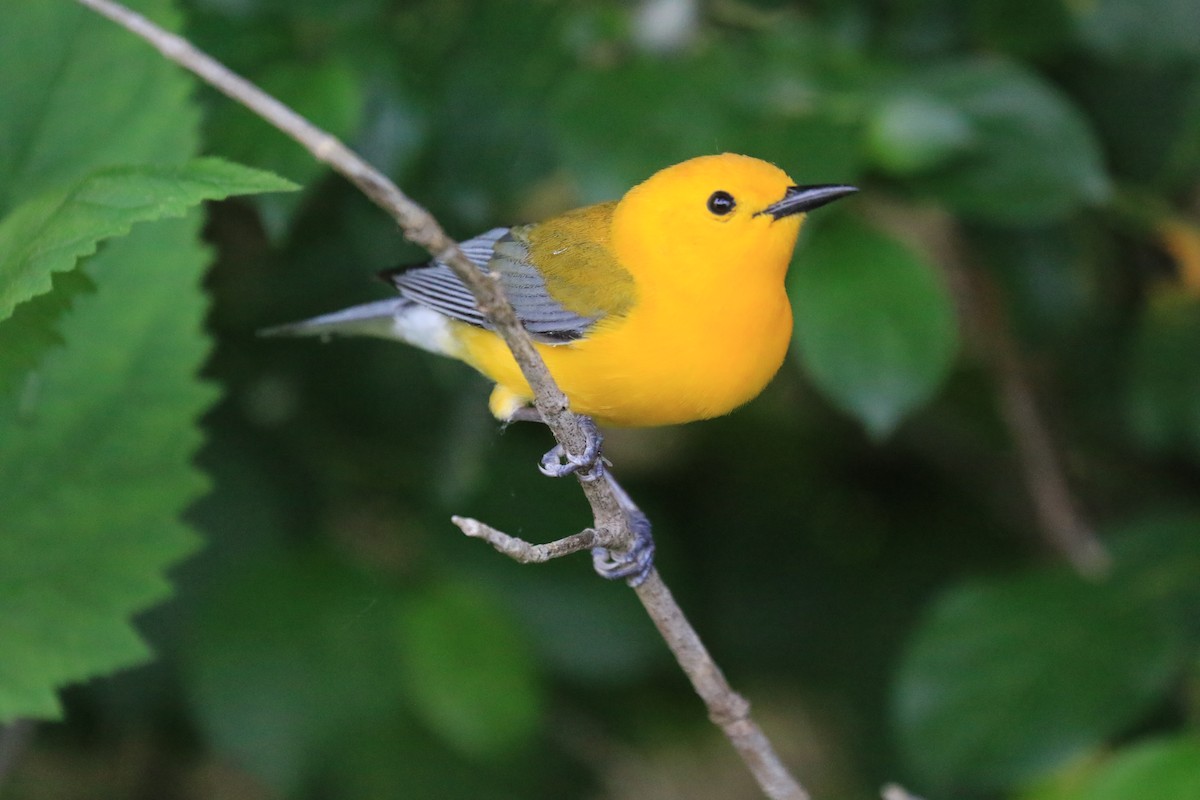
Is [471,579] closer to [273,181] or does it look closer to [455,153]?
[455,153]

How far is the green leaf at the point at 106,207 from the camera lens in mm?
1511

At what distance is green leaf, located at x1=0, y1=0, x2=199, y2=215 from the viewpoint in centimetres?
219

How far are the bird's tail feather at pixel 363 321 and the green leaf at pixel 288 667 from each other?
0.72 metres

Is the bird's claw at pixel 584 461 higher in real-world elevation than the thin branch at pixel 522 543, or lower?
higher

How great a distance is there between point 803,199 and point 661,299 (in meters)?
0.35

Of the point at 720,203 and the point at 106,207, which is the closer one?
the point at 106,207

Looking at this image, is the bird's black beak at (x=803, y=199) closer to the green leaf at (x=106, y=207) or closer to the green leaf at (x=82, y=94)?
the green leaf at (x=106, y=207)

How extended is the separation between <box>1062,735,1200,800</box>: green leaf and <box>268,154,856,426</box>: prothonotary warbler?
1231 millimetres

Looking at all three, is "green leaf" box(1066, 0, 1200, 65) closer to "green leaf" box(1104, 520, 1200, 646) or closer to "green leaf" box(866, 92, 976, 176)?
"green leaf" box(866, 92, 976, 176)

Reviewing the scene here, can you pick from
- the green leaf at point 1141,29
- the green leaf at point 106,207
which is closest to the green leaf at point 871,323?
the green leaf at point 1141,29

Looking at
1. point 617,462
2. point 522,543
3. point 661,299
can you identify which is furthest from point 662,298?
point 617,462

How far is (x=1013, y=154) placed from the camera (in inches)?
115

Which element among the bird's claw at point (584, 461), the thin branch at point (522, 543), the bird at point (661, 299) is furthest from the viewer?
the bird at point (661, 299)

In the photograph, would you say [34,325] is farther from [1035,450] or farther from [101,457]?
[1035,450]
